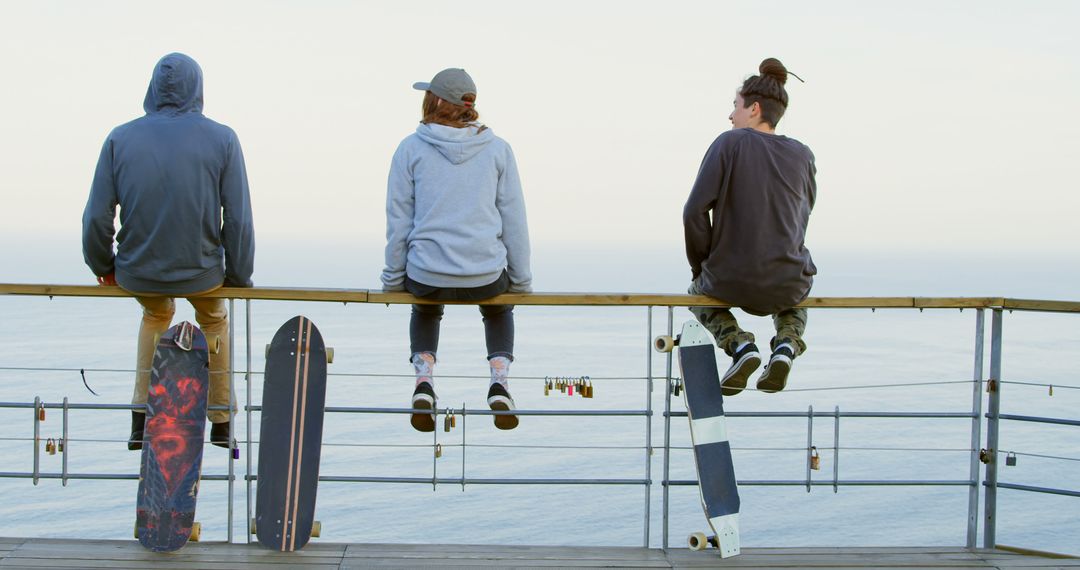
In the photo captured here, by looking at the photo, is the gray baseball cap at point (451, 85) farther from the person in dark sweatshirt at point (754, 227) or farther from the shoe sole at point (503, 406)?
the shoe sole at point (503, 406)

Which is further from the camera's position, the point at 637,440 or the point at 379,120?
the point at 379,120

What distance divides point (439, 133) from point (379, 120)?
2850 inches

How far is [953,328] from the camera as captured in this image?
68.6 m

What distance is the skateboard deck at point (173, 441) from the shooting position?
3.29 m

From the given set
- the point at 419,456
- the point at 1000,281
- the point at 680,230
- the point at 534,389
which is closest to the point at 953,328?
the point at 1000,281

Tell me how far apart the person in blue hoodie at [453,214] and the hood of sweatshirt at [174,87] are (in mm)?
658

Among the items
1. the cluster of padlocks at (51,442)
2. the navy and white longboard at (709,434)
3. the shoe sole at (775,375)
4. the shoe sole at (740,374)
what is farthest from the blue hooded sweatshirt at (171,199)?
the shoe sole at (775,375)

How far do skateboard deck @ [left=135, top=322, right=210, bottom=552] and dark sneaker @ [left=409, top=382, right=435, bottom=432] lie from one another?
0.65 meters

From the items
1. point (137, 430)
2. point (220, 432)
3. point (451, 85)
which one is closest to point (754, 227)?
point (451, 85)

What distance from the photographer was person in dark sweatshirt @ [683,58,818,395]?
343 cm

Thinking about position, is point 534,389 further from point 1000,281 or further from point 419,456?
point 1000,281

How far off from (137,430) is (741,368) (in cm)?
200

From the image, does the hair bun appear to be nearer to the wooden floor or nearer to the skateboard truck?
the wooden floor

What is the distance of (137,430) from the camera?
11.9 ft
